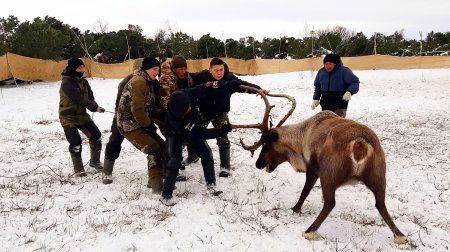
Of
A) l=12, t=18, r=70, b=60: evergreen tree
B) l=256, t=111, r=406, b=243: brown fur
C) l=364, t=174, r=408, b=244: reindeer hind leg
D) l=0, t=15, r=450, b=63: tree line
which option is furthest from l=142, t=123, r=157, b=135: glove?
l=0, t=15, r=450, b=63: tree line

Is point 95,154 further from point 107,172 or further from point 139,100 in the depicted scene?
point 139,100

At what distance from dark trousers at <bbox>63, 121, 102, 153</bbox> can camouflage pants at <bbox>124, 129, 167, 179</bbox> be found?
1.27m

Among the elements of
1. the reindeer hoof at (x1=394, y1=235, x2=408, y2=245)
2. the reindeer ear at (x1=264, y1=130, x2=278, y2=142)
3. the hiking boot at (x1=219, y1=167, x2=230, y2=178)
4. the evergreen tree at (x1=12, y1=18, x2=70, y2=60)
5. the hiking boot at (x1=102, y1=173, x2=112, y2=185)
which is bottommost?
the reindeer hoof at (x1=394, y1=235, x2=408, y2=245)

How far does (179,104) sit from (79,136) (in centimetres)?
239

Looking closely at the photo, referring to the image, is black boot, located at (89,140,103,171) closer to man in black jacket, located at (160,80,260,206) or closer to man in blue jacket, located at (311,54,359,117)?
man in black jacket, located at (160,80,260,206)

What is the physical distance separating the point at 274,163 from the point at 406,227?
175cm

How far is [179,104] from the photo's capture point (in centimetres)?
460

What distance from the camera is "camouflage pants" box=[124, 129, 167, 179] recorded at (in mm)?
5176

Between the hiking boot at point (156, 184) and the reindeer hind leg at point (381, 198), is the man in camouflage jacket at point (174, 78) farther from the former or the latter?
the reindeer hind leg at point (381, 198)

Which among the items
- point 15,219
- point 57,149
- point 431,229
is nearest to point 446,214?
point 431,229

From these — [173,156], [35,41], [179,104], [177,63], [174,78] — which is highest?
[35,41]

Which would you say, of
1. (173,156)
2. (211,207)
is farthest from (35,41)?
(211,207)

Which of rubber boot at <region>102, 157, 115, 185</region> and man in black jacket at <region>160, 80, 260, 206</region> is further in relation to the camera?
rubber boot at <region>102, 157, 115, 185</region>

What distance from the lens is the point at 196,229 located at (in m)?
4.20
